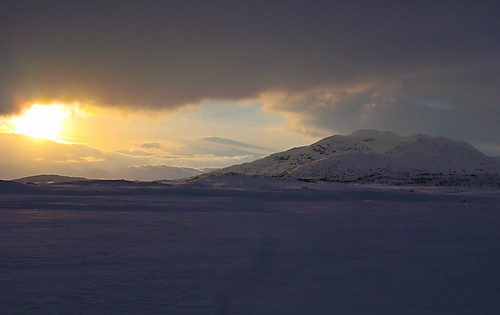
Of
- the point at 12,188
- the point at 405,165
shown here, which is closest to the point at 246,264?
the point at 12,188

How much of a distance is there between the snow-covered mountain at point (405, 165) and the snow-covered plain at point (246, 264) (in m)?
27.9

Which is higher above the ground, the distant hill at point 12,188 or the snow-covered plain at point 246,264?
the distant hill at point 12,188

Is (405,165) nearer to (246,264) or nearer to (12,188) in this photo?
(12,188)

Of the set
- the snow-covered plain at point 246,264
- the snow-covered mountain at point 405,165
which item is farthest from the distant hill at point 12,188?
the snow-covered mountain at point 405,165

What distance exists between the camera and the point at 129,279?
14.1 feet

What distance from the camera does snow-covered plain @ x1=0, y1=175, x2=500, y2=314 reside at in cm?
373

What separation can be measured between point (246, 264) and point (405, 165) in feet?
147

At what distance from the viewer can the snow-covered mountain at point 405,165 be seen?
37.8 m

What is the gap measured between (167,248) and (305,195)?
1212cm

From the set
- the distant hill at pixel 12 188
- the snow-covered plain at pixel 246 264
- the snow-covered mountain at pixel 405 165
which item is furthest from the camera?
the snow-covered mountain at pixel 405 165

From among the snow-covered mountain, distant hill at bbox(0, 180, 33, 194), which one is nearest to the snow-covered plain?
distant hill at bbox(0, 180, 33, 194)

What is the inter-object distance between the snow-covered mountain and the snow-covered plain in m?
27.9

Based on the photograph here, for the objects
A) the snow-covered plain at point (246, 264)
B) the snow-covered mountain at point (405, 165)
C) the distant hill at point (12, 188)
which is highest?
the snow-covered mountain at point (405, 165)

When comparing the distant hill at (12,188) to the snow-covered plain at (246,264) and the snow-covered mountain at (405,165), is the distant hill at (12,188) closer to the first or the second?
the snow-covered plain at (246,264)
